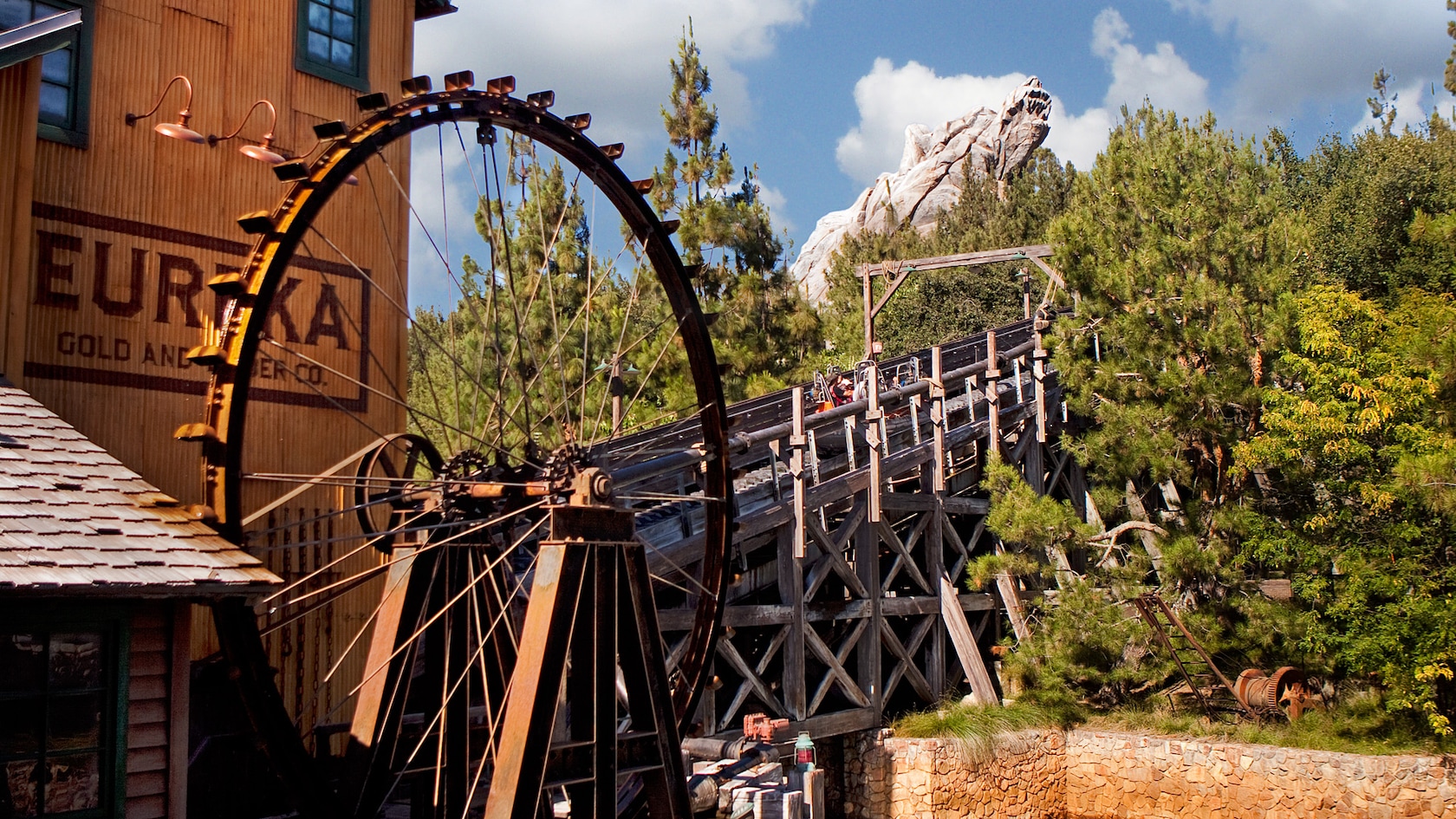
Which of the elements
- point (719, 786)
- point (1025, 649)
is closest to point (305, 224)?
point (719, 786)

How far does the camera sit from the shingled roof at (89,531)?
18.5ft

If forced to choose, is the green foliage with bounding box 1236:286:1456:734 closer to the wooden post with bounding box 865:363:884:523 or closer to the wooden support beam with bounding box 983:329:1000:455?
the wooden support beam with bounding box 983:329:1000:455

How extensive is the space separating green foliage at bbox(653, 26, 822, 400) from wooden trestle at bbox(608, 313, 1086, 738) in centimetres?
337

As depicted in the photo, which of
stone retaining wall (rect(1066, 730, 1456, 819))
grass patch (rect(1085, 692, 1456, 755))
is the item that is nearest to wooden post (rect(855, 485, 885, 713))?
stone retaining wall (rect(1066, 730, 1456, 819))

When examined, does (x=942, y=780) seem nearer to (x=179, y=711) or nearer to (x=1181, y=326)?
(x=1181, y=326)

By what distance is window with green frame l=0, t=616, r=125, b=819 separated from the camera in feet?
19.4

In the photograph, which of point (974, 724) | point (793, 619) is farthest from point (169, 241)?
point (974, 724)

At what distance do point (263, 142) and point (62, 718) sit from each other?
483 cm

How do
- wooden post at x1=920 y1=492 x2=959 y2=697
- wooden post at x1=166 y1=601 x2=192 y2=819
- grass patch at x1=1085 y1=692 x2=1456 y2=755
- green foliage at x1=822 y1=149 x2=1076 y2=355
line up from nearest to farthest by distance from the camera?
1. wooden post at x1=166 y1=601 x2=192 y2=819
2. grass patch at x1=1085 y1=692 x2=1456 y2=755
3. wooden post at x1=920 y1=492 x2=959 y2=697
4. green foliage at x1=822 y1=149 x2=1076 y2=355

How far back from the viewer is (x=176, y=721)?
643 cm

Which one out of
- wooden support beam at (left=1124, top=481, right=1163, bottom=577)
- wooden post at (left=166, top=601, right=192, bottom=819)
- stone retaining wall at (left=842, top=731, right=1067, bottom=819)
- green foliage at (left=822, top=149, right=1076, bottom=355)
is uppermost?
green foliage at (left=822, top=149, right=1076, bottom=355)

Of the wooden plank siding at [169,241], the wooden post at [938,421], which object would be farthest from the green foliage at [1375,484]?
the wooden plank siding at [169,241]

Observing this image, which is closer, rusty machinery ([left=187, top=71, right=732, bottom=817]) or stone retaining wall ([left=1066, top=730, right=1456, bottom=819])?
rusty machinery ([left=187, top=71, right=732, bottom=817])

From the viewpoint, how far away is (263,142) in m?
9.48
